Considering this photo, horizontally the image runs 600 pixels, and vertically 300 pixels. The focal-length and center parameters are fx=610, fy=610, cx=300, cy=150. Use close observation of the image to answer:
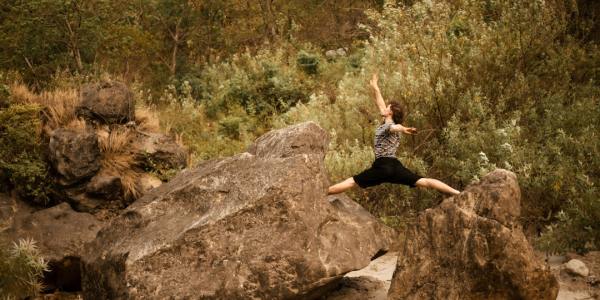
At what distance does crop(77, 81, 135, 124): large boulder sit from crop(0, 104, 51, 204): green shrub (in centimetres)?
92

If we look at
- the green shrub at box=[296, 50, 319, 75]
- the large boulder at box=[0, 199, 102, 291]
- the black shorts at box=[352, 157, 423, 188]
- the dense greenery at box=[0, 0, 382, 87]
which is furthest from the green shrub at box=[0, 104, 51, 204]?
the green shrub at box=[296, 50, 319, 75]

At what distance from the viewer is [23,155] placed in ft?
32.2

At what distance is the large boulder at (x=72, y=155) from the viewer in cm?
958

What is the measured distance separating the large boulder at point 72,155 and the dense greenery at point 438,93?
125 inches

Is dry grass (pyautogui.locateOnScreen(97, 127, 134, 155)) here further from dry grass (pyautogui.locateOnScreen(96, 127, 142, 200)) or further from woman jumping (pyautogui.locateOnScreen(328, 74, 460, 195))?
woman jumping (pyautogui.locateOnScreen(328, 74, 460, 195))

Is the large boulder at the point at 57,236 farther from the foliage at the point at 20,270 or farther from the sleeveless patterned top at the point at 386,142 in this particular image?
the sleeveless patterned top at the point at 386,142

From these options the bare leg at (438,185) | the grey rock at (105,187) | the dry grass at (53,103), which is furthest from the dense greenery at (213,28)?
the bare leg at (438,185)

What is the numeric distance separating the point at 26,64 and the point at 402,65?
8.14 metres

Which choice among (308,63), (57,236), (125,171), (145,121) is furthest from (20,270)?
(308,63)

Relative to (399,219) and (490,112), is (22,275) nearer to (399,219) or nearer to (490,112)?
(399,219)

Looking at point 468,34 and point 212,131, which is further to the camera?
point 212,131

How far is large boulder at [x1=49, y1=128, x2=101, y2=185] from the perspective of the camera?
9578 mm

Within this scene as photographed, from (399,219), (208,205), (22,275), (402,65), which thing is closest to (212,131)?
(402,65)

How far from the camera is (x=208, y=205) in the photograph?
648cm
